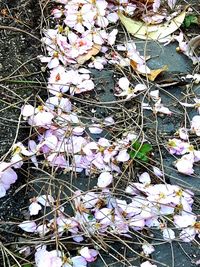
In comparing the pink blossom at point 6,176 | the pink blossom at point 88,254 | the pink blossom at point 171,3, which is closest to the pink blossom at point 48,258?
the pink blossom at point 88,254

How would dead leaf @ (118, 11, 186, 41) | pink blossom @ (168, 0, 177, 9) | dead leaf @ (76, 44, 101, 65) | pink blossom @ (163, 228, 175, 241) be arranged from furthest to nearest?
pink blossom @ (168, 0, 177, 9) → dead leaf @ (118, 11, 186, 41) → dead leaf @ (76, 44, 101, 65) → pink blossom @ (163, 228, 175, 241)

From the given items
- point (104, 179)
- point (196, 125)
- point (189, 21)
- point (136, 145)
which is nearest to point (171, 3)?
point (189, 21)

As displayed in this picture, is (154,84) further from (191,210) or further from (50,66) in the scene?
(191,210)

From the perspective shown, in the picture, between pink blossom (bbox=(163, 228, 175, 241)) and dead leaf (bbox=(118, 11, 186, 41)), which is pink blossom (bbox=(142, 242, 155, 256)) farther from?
dead leaf (bbox=(118, 11, 186, 41))

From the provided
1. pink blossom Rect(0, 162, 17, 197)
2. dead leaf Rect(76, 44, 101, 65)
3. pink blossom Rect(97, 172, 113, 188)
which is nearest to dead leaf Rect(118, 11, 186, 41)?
dead leaf Rect(76, 44, 101, 65)

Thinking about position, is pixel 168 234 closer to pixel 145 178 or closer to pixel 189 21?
pixel 145 178

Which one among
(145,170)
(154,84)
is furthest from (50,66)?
(145,170)
